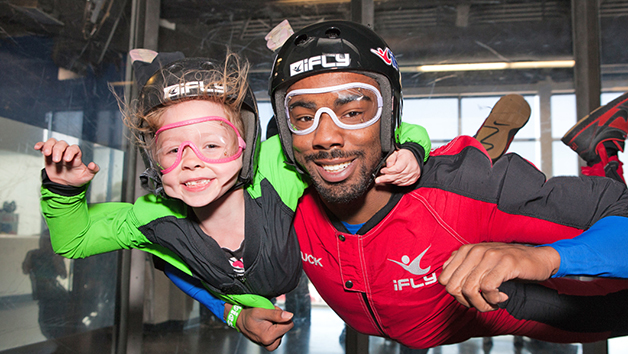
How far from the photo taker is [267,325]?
5.69ft

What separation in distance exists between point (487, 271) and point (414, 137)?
2.70 feet

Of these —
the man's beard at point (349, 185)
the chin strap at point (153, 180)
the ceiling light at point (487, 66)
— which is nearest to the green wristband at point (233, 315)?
the chin strap at point (153, 180)

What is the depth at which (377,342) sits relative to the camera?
124 inches

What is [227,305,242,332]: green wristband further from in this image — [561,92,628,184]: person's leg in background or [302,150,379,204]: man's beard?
[561,92,628,184]: person's leg in background

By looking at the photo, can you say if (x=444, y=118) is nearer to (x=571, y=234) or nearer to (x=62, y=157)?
(x=571, y=234)

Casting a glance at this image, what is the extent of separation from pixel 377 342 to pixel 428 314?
1.53m

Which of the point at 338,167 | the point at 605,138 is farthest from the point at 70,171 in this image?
the point at 605,138

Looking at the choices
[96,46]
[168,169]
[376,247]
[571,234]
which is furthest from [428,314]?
[96,46]

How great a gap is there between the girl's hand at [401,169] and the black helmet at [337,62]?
5 centimetres

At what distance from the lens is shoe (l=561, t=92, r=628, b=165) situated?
2.28 meters

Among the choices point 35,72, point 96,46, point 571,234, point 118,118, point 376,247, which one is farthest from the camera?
point 118,118

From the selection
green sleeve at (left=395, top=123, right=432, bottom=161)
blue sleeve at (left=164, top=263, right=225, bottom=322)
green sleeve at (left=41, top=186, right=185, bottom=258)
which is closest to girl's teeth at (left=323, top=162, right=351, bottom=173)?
green sleeve at (left=395, top=123, right=432, bottom=161)

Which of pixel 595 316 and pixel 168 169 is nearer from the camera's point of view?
pixel 168 169

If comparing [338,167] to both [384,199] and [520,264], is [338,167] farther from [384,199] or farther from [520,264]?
[520,264]
